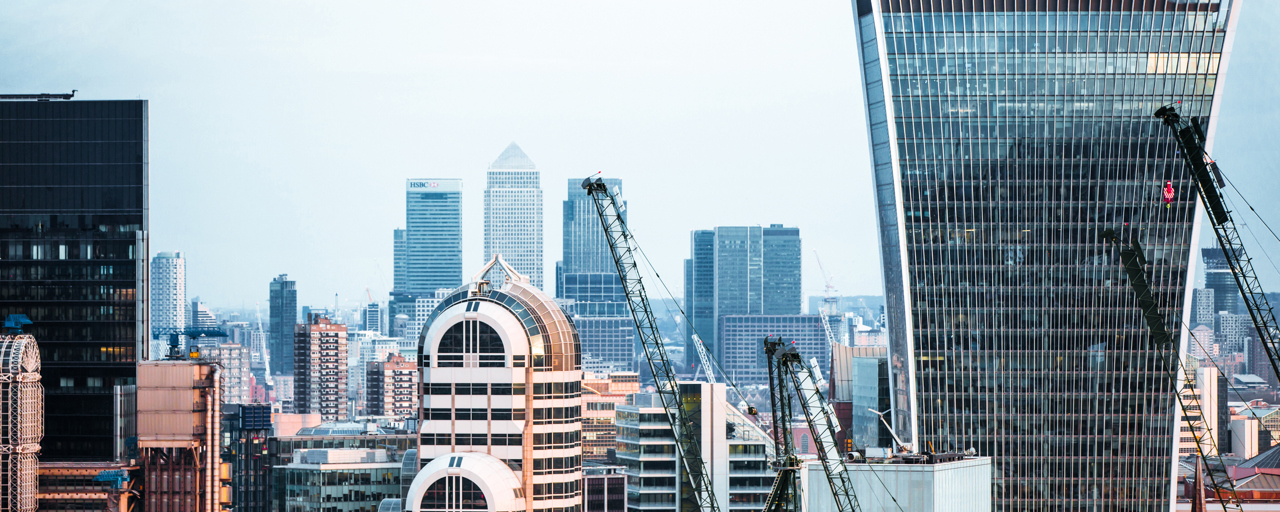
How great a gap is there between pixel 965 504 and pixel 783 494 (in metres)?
27.9

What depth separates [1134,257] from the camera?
19288 cm

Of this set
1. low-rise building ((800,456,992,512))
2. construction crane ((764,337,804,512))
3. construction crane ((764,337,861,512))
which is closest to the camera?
construction crane ((764,337,804,512))

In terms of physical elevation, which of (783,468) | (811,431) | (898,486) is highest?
(811,431)

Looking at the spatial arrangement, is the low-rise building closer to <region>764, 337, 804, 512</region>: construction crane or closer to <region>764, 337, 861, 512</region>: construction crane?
<region>764, 337, 861, 512</region>: construction crane

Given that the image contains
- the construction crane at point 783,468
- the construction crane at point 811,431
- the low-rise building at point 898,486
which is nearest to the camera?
the construction crane at point 783,468

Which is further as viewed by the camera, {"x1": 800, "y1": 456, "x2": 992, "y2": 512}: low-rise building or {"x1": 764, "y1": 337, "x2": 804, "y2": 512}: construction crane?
{"x1": 800, "y1": 456, "x2": 992, "y2": 512}: low-rise building

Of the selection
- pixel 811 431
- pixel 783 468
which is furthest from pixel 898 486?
pixel 783 468

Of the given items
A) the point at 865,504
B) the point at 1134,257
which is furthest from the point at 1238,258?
the point at 865,504

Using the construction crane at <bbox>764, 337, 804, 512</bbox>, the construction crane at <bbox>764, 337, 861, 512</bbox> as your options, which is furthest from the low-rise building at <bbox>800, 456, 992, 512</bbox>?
the construction crane at <bbox>764, 337, 804, 512</bbox>

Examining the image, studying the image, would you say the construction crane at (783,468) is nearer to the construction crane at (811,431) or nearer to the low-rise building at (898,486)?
the construction crane at (811,431)

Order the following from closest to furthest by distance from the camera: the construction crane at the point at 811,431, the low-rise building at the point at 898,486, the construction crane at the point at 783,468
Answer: the construction crane at the point at 783,468 < the construction crane at the point at 811,431 < the low-rise building at the point at 898,486

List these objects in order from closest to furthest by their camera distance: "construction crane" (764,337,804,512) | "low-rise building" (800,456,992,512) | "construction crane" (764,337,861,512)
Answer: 1. "construction crane" (764,337,804,512)
2. "construction crane" (764,337,861,512)
3. "low-rise building" (800,456,992,512)

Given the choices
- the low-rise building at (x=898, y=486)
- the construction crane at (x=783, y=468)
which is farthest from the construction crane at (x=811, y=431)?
the low-rise building at (x=898, y=486)

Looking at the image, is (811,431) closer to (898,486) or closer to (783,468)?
(783,468)
